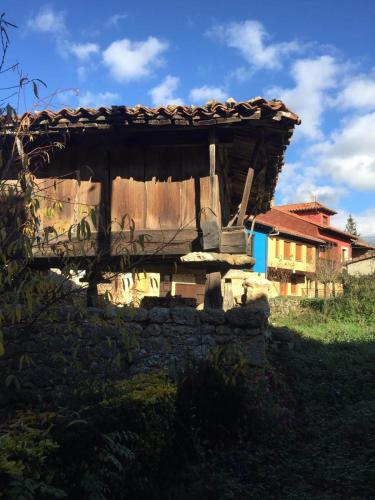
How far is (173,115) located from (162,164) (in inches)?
34.7

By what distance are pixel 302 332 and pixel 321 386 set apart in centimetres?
455

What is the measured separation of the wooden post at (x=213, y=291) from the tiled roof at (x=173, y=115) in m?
1.91

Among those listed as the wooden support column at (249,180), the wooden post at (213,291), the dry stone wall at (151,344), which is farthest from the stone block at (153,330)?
the wooden support column at (249,180)

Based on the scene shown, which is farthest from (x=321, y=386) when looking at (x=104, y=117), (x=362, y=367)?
(x=104, y=117)

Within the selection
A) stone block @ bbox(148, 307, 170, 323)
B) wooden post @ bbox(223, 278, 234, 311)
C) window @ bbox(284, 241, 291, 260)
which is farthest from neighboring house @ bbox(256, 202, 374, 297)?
stone block @ bbox(148, 307, 170, 323)

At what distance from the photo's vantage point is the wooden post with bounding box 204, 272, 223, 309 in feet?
20.7

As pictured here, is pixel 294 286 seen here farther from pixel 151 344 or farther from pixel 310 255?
pixel 151 344

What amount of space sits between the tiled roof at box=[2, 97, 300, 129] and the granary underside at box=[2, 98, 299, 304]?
0.01 meters

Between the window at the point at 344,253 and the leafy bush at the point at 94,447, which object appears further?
the window at the point at 344,253

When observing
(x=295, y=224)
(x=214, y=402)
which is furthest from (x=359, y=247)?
(x=214, y=402)

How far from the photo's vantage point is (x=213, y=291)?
20.9 ft

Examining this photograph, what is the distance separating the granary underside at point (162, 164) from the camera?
18.9 ft

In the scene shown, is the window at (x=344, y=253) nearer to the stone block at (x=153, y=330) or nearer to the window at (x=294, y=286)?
the window at (x=294, y=286)

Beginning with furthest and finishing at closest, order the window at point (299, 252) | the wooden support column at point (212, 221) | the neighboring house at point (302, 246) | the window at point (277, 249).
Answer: the window at point (299, 252)
the window at point (277, 249)
the neighboring house at point (302, 246)
the wooden support column at point (212, 221)
